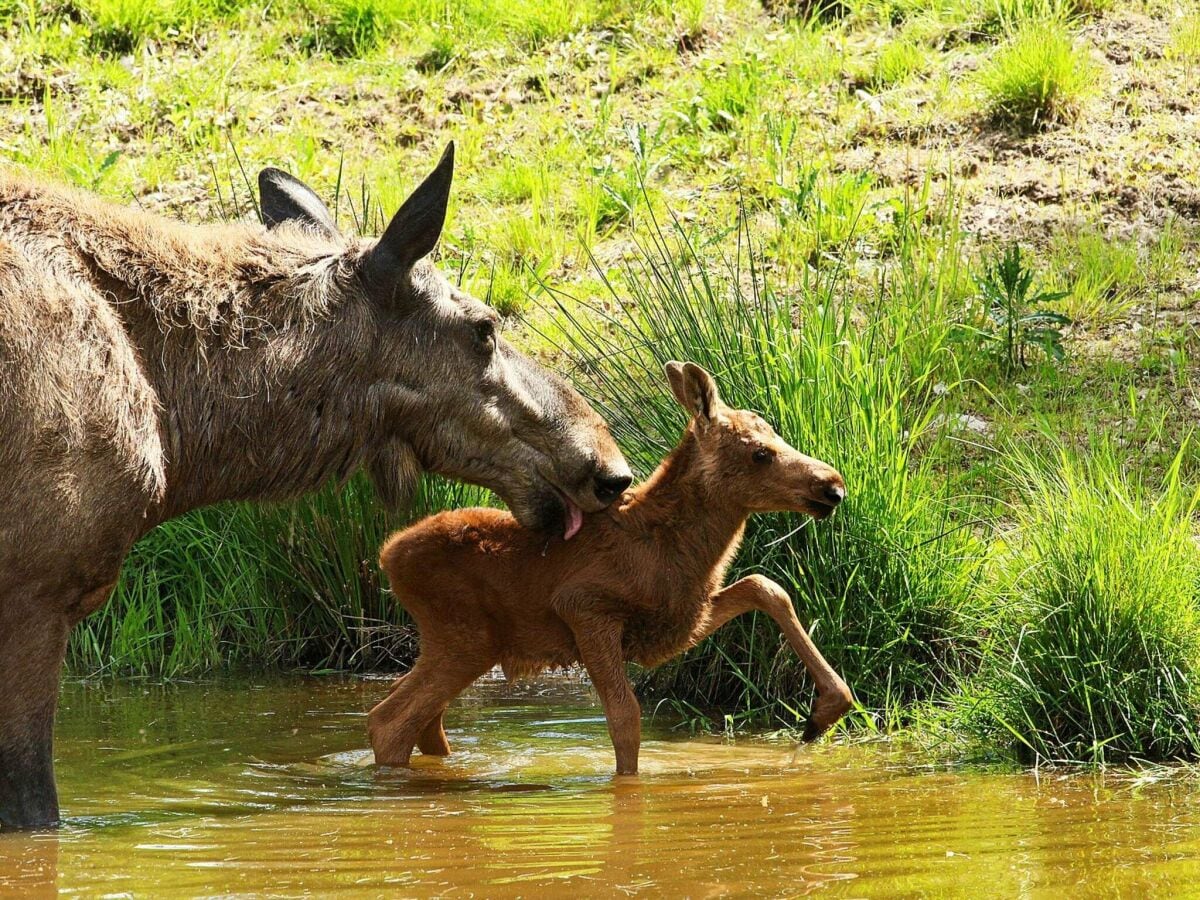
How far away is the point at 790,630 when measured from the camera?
21.5ft

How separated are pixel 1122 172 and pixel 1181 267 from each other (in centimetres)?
119

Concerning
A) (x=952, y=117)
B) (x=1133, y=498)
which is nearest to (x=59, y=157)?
(x=952, y=117)

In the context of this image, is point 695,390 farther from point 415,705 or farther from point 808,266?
point 808,266

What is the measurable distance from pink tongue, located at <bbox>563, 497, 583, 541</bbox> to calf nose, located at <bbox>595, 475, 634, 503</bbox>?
0.11m

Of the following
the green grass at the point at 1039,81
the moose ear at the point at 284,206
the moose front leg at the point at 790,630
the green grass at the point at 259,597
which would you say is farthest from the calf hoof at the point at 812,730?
the green grass at the point at 1039,81

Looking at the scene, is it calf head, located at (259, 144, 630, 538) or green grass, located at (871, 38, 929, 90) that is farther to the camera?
green grass, located at (871, 38, 929, 90)

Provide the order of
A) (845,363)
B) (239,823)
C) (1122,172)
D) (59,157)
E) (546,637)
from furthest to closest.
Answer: (59,157), (1122,172), (845,363), (546,637), (239,823)

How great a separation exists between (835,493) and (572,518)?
1.03 metres

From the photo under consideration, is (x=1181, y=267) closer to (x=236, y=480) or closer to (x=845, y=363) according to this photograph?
(x=845, y=363)

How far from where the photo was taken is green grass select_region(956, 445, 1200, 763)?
6012 millimetres

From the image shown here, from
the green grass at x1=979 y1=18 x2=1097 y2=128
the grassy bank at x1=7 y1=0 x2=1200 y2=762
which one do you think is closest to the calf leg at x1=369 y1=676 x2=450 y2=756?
the grassy bank at x1=7 y1=0 x2=1200 y2=762

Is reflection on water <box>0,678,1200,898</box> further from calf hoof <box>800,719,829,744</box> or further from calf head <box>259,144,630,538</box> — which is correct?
calf head <box>259,144,630,538</box>

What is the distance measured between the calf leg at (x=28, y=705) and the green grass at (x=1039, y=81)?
8.63 m

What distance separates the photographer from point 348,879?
4559mm
